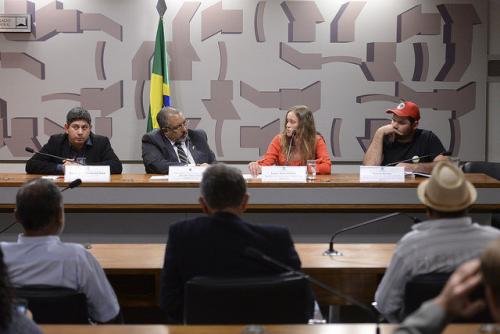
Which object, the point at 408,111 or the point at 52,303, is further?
the point at 408,111

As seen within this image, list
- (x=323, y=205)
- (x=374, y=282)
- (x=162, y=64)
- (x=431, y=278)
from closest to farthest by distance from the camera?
(x=431, y=278) < (x=374, y=282) < (x=323, y=205) < (x=162, y=64)

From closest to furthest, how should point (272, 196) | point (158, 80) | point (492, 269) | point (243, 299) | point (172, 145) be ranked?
point (492, 269), point (243, 299), point (272, 196), point (172, 145), point (158, 80)

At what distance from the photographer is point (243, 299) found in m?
2.06

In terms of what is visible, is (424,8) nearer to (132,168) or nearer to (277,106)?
(277,106)

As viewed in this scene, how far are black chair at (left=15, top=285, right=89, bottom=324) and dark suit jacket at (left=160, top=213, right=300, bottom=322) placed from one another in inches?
15.0

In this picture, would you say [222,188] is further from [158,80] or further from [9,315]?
[158,80]

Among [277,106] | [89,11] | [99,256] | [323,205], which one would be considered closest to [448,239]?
[99,256]

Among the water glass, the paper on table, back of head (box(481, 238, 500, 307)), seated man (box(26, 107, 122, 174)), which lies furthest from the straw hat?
seated man (box(26, 107, 122, 174))

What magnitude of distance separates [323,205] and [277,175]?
1.16 feet

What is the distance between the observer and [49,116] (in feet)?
20.6

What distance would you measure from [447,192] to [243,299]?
80cm

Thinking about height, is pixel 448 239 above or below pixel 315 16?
below

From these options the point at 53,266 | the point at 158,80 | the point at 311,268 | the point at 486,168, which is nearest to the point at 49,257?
the point at 53,266

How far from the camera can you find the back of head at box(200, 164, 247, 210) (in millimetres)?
2428
